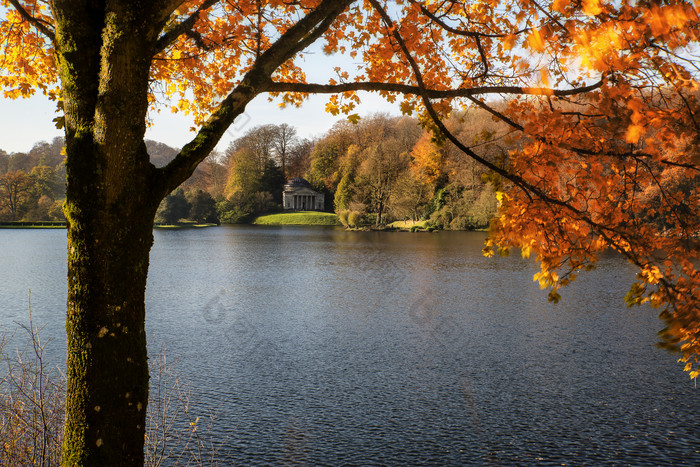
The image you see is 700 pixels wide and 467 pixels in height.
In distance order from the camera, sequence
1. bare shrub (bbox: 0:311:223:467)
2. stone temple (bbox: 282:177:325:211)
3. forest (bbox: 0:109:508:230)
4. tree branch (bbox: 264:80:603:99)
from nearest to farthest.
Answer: tree branch (bbox: 264:80:603:99) < bare shrub (bbox: 0:311:223:467) < forest (bbox: 0:109:508:230) < stone temple (bbox: 282:177:325:211)

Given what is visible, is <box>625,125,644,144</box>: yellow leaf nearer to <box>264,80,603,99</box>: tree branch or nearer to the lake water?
<box>264,80,603,99</box>: tree branch

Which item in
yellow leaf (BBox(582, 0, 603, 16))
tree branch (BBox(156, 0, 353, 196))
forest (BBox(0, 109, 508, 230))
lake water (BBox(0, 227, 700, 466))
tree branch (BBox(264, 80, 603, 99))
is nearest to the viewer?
yellow leaf (BBox(582, 0, 603, 16))

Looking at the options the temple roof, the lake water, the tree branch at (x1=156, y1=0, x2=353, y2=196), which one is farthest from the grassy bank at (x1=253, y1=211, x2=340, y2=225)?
the tree branch at (x1=156, y1=0, x2=353, y2=196)

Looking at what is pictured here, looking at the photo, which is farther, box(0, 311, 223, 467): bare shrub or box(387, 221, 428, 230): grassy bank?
box(387, 221, 428, 230): grassy bank

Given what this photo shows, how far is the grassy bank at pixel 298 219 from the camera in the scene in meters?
64.4

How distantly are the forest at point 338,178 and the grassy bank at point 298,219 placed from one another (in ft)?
6.05

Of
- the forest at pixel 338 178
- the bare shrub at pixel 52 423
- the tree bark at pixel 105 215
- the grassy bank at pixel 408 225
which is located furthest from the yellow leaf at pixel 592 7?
the grassy bank at pixel 408 225

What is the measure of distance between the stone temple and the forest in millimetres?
1013

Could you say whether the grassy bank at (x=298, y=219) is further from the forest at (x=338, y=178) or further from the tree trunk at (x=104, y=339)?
the tree trunk at (x=104, y=339)

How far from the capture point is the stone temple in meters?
A: 72.4

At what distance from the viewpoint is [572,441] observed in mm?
6414

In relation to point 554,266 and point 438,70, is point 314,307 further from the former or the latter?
point 554,266

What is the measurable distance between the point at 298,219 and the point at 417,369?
5738 cm

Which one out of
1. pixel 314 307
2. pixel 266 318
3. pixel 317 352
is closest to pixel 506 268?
pixel 314 307
